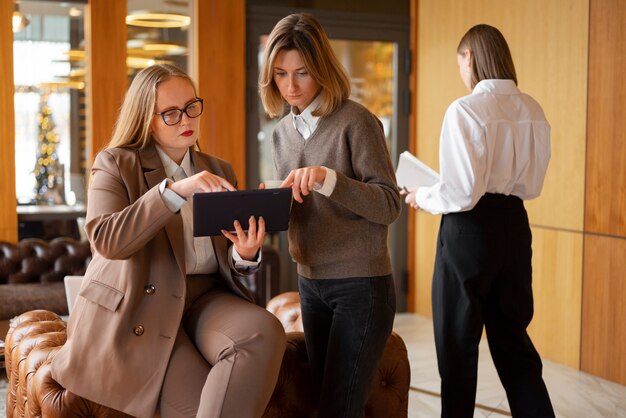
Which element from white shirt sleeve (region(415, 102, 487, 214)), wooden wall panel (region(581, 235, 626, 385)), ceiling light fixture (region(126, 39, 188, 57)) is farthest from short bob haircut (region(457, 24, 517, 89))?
ceiling light fixture (region(126, 39, 188, 57))

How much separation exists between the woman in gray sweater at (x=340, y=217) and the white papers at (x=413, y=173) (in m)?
1.22

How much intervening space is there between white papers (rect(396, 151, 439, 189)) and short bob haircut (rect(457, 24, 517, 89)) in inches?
22.8

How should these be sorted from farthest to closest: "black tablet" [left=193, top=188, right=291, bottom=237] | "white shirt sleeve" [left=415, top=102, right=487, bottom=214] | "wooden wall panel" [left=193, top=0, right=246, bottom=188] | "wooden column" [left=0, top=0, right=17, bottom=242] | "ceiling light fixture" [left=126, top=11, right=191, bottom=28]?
"wooden wall panel" [left=193, top=0, right=246, bottom=188] → "ceiling light fixture" [left=126, top=11, right=191, bottom=28] → "wooden column" [left=0, top=0, right=17, bottom=242] → "white shirt sleeve" [left=415, top=102, right=487, bottom=214] → "black tablet" [left=193, top=188, right=291, bottom=237]

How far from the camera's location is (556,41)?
4875mm

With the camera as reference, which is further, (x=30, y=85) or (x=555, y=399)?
(x=30, y=85)

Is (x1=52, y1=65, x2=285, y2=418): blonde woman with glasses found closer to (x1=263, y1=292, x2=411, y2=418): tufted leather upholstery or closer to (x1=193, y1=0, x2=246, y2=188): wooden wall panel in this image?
(x1=263, y1=292, x2=411, y2=418): tufted leather upholstery

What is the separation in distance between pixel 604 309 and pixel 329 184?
2.87m

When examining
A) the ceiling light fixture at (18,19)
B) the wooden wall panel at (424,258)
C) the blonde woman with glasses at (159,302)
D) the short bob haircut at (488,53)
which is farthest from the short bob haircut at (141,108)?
the wooden wall panel at (424,258)

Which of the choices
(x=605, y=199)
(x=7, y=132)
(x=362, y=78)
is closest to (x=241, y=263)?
(x=605, y=199)

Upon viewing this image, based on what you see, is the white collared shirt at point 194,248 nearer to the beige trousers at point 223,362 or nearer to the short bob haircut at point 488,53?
the beige trousers at point 223,362

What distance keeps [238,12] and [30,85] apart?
149 centimetres

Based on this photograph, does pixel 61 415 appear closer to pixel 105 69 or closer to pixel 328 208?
pixel 328 208

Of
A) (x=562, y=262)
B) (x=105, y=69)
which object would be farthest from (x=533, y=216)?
(x=105, y=69)

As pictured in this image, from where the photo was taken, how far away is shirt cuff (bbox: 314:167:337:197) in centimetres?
225
